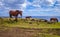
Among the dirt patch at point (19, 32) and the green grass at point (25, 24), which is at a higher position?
the green grass at point (25, 24)

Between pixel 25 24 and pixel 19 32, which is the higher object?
pixel 25 24

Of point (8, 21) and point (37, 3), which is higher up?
point (37, 3)

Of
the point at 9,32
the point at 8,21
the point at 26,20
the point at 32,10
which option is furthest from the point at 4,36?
the point at 32,10

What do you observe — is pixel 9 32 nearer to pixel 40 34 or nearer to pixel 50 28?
pixel 40 34

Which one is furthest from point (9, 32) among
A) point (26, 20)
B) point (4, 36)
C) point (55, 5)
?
point (55, 5)

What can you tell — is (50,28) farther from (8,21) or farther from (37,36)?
(8,21)

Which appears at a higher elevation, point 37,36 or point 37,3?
point 37,3

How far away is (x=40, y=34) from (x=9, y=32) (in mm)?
490

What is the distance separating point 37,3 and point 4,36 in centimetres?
74

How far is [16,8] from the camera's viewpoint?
250 cm

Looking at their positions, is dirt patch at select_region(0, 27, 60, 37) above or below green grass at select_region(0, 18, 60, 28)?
below

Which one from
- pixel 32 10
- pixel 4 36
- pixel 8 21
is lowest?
pixel 4 36

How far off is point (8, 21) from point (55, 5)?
80cm

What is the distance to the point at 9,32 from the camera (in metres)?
2.46
